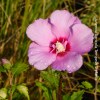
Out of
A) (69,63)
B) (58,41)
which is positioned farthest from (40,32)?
(69,63)

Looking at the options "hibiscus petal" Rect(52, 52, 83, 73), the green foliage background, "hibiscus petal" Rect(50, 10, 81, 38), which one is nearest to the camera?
"hibiscus petal" Rect(52, 52, 83, 73)

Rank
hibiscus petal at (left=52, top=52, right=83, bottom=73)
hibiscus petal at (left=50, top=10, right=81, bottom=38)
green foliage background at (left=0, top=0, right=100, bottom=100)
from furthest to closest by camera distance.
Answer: green foliage background at (left=0, top=0, right=100, bottom=100) → hibiscus petal at (left=50, top=10, right=81, bottom=38) → hibiscus petal at (left=52, top=52, right=83, bottom=73)

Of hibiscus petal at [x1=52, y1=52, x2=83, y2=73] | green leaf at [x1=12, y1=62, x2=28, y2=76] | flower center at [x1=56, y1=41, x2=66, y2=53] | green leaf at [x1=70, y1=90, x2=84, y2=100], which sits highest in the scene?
flower center at [x1=56, y1=41, x2=66, y2=53]

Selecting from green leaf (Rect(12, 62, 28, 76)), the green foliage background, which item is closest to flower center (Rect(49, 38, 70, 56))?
green leaf (Rect(12, 62, 28, 76))

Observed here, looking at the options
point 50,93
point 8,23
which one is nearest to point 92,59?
point 8,23

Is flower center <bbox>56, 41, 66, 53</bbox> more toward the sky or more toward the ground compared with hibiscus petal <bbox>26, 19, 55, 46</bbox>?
more toward the ground

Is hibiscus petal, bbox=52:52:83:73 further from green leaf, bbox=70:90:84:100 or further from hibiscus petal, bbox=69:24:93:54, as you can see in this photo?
green leaf, bbox=70:90:84:100

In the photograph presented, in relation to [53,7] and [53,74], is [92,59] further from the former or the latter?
[53,74]
